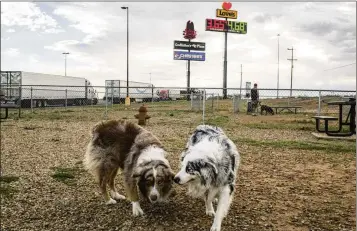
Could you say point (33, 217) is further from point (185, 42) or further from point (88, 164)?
point (185, 42)

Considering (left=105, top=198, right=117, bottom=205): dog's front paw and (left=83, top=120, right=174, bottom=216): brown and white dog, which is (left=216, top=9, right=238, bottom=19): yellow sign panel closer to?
(left=83, top=120, right=174, bottom=216): brown and white dog

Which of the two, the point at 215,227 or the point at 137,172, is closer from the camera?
the point at 215,227

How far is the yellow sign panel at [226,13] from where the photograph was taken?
56213 mm

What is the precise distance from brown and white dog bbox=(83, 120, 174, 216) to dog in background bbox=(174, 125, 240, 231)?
491mm

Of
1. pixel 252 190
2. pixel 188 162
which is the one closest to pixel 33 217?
pixel 188 162

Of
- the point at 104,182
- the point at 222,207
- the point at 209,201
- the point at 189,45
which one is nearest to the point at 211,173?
the point at 222,207

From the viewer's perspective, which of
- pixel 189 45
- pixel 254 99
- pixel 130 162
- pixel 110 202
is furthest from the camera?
pixel 189 45

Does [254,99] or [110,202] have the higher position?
[254,99]

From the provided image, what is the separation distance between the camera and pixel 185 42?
5703 centimetres

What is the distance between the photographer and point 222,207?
4.92 m

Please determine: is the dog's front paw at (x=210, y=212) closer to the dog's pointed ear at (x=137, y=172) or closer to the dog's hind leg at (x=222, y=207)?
the dog's hind leg at (x=222, y=207)

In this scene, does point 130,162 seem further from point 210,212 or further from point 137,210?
point 210,212

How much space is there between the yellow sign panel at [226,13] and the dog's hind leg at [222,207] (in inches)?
2106

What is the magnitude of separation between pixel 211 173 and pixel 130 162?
1413mm
